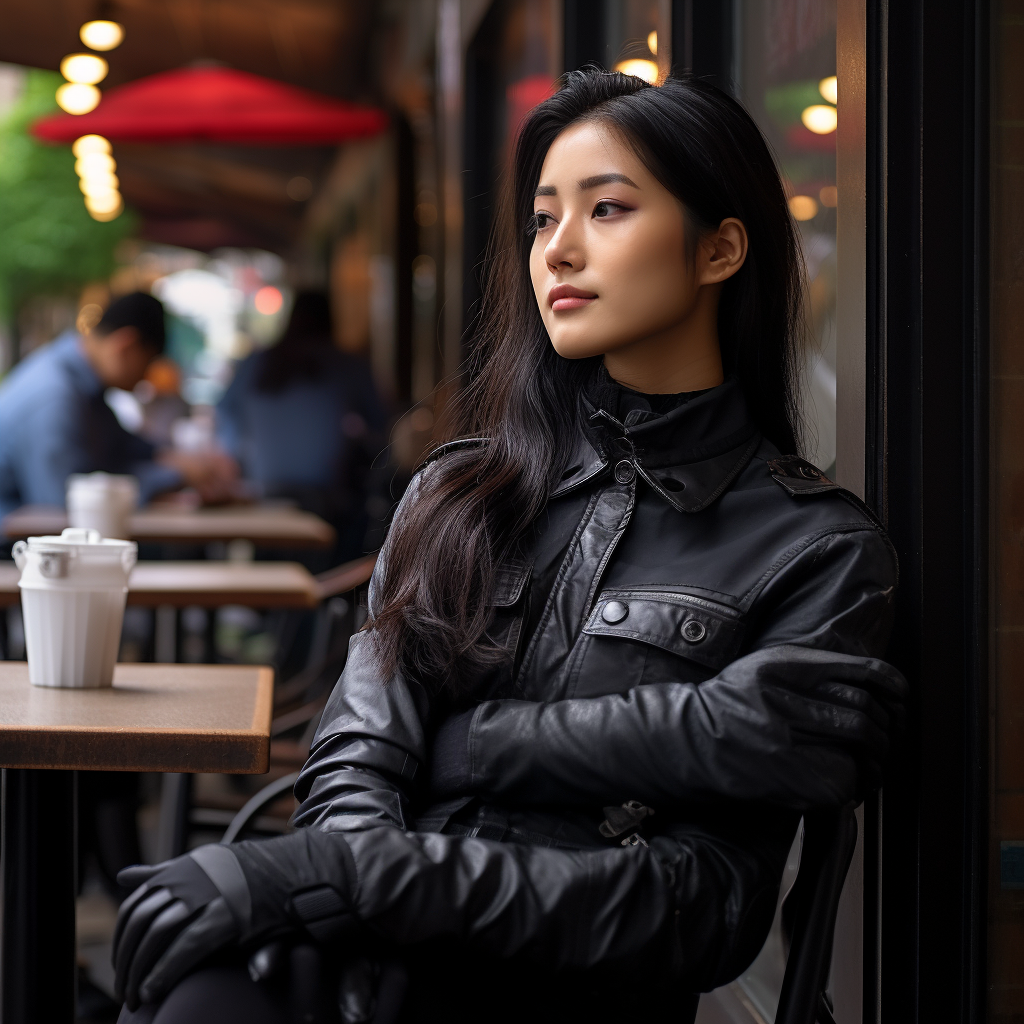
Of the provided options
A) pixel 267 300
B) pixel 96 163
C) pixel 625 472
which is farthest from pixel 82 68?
pixel 267 300

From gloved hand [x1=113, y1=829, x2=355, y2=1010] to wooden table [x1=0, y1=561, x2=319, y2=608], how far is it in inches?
63.8

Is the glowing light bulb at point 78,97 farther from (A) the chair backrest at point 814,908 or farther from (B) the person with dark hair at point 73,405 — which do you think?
(A) the chair backrest at point 814,908

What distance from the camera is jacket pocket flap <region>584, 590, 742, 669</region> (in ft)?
4.31

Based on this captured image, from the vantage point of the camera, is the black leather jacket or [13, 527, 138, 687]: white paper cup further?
[13, 527, 138, 687]: white paper cup

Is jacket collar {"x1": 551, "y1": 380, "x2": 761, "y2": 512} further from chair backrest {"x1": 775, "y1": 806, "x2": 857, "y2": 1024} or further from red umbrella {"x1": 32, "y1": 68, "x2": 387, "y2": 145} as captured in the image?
red umbrella {"x1": 32, "y1": 68, "x2": 387, "y2": 145}

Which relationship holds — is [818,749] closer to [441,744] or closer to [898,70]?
[441,744]

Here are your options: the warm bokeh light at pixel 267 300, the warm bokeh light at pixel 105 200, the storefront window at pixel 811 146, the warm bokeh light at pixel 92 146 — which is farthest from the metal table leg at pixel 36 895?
the warm bokeh light at pixel 267 300

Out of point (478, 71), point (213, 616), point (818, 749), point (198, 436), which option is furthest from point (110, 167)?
point (818, 749)

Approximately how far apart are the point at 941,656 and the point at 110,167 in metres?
8.92

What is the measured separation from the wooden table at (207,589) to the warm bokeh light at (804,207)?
1324mm

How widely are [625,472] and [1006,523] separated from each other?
0.42 meters

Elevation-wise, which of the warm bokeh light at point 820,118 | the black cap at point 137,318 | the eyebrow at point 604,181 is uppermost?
the warm bokeh light at point 820,118

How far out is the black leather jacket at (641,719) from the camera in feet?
3.85

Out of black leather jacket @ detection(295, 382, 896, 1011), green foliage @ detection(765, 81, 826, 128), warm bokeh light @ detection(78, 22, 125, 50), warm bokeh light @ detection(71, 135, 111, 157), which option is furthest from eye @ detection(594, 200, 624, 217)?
warm bokeh light @ detection(71, 135, 111, 157)
